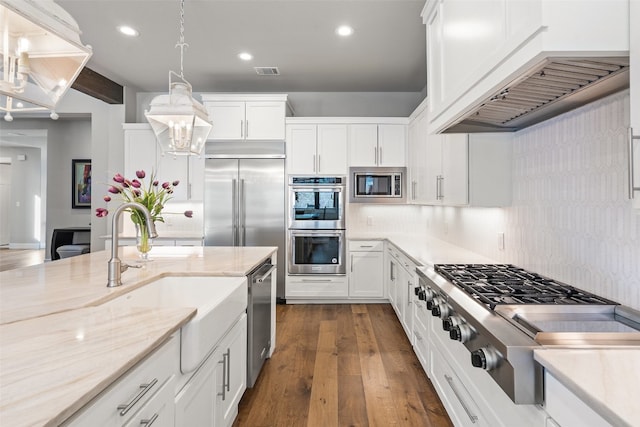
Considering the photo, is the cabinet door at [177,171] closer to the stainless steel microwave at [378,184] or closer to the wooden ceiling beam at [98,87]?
the wooden ceiling beam at [98,87]

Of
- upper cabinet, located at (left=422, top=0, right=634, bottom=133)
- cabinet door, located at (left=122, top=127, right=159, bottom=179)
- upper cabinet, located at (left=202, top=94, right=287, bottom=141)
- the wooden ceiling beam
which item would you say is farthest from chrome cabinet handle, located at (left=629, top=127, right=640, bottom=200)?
the wooden ceiling beam

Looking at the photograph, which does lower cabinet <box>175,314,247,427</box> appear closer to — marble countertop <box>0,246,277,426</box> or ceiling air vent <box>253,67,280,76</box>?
marble countertop <box>0,246,277,426</box>

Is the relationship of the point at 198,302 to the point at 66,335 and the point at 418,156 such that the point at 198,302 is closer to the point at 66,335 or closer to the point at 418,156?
the point at 66,335

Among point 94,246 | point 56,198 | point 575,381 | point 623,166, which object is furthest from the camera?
point 56,198

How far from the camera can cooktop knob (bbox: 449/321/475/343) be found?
1318 millimetres

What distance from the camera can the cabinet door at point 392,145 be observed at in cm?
450

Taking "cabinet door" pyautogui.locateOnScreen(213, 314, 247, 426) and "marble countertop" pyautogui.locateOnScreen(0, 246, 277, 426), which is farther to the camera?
"cabinet door" pyautogui.locateOnScreen(213, 314, 247, 426)

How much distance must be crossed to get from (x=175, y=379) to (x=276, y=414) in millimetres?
1161

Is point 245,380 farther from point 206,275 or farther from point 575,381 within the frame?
point 575,381

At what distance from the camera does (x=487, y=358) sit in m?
1.11

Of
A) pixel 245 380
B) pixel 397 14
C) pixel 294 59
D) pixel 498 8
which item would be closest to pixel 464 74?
pixel 498 8

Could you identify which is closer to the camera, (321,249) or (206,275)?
(206,275)

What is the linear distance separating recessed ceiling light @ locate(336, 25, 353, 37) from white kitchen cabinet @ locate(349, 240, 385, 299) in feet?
7.85

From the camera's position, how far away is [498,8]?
Result: 1.28 metres
